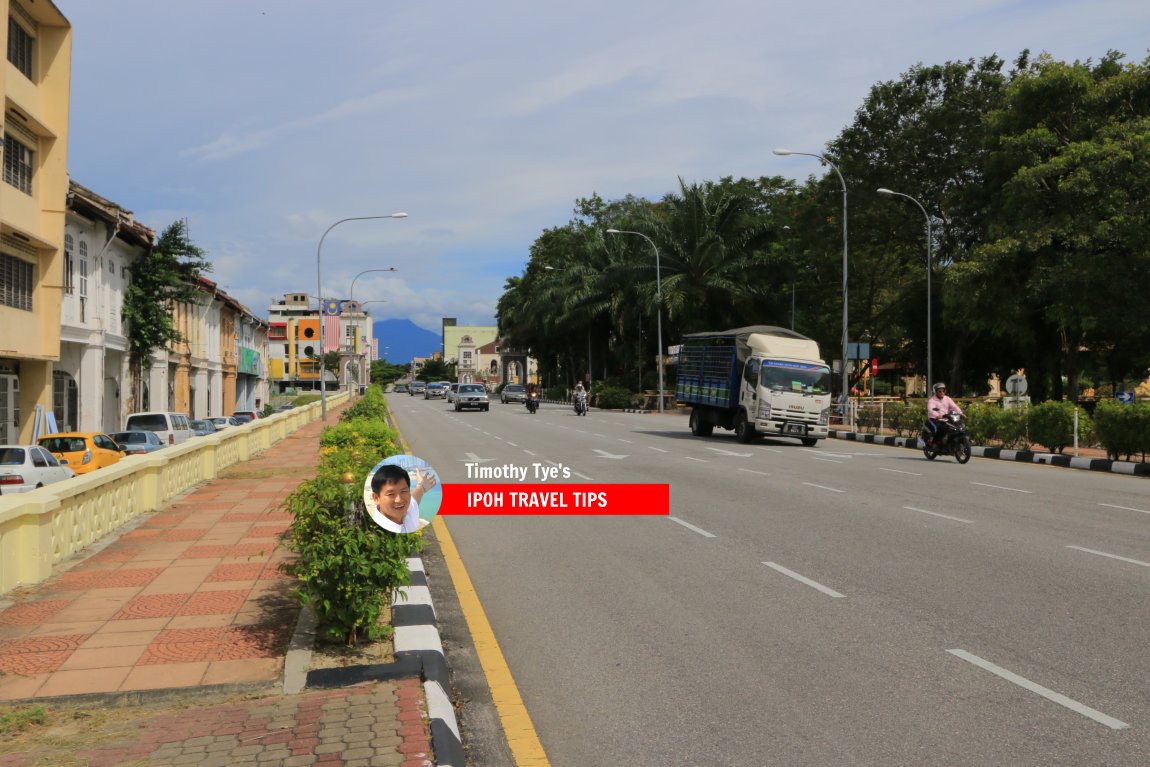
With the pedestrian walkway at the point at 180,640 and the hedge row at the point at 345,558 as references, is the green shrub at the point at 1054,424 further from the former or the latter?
the hedge row at the point at 345,558

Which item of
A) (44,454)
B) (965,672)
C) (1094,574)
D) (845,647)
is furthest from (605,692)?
(44,454)

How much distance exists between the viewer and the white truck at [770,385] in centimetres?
2636

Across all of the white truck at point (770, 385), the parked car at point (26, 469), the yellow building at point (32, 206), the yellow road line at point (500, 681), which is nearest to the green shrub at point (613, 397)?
the white truck at point (770, 385)

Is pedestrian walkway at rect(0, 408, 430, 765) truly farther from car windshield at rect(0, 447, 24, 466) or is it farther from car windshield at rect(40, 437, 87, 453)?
car windshield at rect(40, 437, 87, 453)

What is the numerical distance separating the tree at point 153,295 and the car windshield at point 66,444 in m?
14.4

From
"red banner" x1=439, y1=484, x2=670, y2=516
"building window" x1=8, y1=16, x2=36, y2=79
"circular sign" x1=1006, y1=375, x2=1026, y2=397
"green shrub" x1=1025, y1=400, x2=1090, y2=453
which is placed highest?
"building window" x1=8, y1=16, x2=36, y2=79

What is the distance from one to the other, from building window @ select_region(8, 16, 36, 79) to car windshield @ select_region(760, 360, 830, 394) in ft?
66.7

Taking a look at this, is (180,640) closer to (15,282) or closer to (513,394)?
(15,282)

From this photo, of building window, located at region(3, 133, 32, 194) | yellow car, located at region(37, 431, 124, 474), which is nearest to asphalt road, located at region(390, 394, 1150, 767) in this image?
yellow car, located at region(37, 431, 124, 474)

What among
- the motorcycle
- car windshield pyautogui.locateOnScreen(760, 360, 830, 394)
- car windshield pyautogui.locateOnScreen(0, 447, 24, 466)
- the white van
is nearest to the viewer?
car windshield pyautogui.locateOnScreen(0, 447, 24, 466)

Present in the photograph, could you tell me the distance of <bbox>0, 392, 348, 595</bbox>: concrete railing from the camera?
25.3ft

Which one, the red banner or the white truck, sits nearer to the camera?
the red banner

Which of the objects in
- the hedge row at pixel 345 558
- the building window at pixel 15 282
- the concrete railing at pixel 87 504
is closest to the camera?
the hedge row at pixel 345 558

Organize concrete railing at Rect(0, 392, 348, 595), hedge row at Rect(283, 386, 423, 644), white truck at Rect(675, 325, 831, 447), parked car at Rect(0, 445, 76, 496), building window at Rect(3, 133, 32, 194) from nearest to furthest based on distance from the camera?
hedge row at Rect(283, 386, 423, 644)
concrete railing at Rect(0, 392, 348, 595)
parked car at Rect(0, 445, 76, 496)
building window at Rect(3, 133, 32, 194)
white truck at Rect(675, 325, 831, 447)
